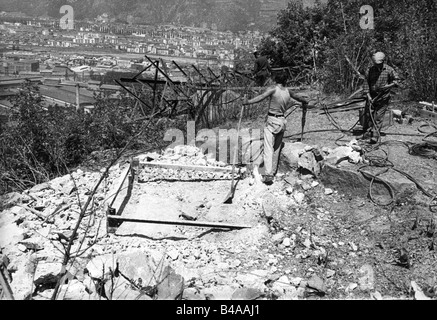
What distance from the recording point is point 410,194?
543cm

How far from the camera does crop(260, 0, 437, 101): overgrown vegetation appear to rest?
972 centimetres

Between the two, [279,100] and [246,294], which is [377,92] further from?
[246,294]

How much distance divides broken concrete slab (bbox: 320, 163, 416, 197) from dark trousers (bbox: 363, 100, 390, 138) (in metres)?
1.06

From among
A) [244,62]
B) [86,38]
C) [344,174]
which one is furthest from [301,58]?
[344,174]

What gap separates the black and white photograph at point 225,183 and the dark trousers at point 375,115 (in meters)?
0.02

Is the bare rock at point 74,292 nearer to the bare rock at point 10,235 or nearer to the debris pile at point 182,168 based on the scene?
the bare rock at point 10,235

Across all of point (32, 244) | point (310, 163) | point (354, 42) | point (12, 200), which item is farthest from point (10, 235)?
point (354, 42)

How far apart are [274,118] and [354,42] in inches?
227

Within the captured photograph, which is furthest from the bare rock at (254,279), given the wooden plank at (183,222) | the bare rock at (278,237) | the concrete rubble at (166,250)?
the wooden plank at (183,222)

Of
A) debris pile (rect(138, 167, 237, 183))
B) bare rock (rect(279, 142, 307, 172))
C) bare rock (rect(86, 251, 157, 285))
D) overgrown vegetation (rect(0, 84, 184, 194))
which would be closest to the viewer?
bare rock (rect(86, 251, 157, 285))

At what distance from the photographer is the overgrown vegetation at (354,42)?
31.9 ft

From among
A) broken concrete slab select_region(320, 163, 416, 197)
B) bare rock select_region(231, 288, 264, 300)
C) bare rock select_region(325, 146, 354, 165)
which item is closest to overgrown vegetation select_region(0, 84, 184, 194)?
bare rock select_region(325, 146, 354, 165)

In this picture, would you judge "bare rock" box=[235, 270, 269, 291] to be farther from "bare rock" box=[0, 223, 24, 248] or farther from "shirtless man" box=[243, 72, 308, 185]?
"bare rock" box=[0, 223, 24, 248]

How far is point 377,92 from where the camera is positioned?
6641 mm
